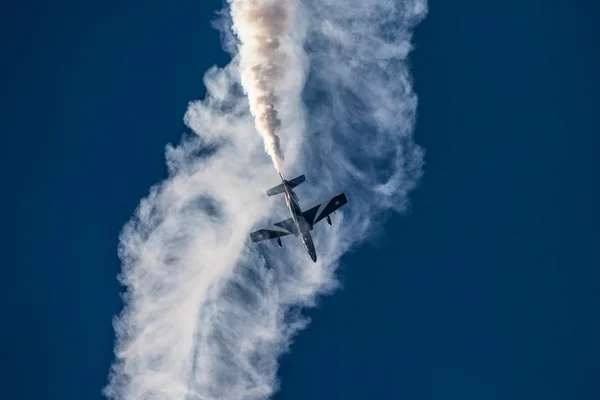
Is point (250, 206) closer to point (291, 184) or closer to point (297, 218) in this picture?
point (297, 218)

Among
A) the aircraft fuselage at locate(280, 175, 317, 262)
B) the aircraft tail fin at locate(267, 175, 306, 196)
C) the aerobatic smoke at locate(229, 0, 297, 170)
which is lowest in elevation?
the aircraft fuselage at locate(280, 175, 317, 262)

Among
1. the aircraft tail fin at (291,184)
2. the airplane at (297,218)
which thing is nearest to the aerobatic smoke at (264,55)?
the aircraft tail fin at (291,184)

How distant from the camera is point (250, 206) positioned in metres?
93.7

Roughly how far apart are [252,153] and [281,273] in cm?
1299

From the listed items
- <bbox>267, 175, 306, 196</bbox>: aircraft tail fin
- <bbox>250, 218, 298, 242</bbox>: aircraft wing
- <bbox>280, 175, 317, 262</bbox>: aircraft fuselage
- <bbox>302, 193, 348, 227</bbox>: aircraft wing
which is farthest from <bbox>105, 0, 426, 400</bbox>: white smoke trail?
<bbox>267, 175, 306, 196</bbox>: aircraft tail fin

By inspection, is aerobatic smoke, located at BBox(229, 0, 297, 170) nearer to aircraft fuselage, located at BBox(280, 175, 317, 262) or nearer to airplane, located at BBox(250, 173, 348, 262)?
airplane, located at BBox(250, 173, 348, 262)

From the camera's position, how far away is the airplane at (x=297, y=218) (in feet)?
288

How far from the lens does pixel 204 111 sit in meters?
91.3

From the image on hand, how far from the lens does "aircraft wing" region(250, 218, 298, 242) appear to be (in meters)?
89.9

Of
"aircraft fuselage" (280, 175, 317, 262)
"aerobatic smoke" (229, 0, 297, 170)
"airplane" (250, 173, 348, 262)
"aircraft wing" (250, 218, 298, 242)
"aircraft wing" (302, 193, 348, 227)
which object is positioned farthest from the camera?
"aircraft wing" (250, 218, 298, 242)

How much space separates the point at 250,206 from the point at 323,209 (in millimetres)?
8853

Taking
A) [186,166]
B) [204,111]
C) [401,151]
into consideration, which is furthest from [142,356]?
[401,151]

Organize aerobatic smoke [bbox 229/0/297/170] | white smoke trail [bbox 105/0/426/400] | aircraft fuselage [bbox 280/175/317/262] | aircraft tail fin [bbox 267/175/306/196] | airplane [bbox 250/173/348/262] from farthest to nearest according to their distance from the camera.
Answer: white smoke trail [bbox 105/0/426/400] → aircraft fuselage [bbox 280/175/317/262] → airplane [bbox 250/173/348/262] → aircraft tail fin [bbox 267/175/306/196] → aerobatic smoke [bbox 229/0/297/170]

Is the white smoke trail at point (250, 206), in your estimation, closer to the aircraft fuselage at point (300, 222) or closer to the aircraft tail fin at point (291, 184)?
the aircraft fuselage at point (300, 222)
